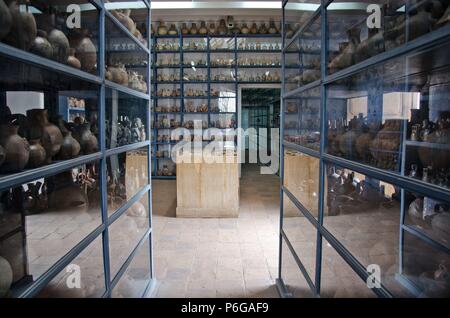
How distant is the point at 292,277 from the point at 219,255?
3.71 ft

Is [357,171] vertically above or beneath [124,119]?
beneath

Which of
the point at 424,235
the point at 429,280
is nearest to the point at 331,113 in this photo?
the point at 424,235

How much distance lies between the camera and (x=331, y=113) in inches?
81.7

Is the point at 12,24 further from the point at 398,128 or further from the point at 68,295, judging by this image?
the point at 398,128

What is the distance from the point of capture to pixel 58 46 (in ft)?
5.32

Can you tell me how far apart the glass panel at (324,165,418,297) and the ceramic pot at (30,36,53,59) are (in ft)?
4.94

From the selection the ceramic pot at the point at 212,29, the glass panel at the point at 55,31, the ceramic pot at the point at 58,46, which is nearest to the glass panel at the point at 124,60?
the glass panel at the point at 55,31

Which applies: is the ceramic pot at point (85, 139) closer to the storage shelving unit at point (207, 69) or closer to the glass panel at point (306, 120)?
the glass panel at point (306, 120)

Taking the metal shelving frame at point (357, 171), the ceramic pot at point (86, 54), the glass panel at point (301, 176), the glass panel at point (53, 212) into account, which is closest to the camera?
the metal shelving frame at point (357, 171)

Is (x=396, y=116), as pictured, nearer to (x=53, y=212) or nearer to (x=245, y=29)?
(x=53, y=212)

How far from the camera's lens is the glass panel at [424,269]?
4.30ft

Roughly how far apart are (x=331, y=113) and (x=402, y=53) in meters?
0.93

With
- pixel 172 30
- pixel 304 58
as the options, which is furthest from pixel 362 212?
pixel 172 30

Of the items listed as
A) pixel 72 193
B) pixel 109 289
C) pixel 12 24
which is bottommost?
pixel 109 289
